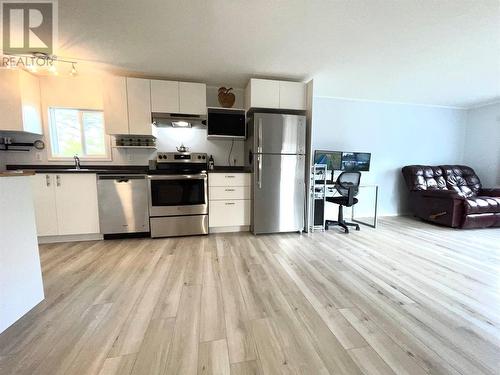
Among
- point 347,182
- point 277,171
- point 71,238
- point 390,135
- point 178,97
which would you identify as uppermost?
point 178,97

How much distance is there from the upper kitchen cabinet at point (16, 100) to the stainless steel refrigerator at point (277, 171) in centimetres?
297

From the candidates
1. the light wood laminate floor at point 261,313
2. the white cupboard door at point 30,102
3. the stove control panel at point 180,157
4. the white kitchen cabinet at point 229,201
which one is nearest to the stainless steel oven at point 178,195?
the white kitchen cabinet at point 229,201

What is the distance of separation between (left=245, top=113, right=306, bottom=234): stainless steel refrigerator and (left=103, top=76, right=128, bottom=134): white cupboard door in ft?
6.00

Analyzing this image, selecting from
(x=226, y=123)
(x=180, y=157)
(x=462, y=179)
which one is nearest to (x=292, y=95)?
(x=226, y=123)

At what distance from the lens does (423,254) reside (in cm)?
241

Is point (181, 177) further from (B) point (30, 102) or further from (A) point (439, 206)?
(A) point (439, 206)

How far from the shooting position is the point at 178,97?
3031 mm

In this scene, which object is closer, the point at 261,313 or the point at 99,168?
the point at 261,313

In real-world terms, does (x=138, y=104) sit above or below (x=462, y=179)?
above

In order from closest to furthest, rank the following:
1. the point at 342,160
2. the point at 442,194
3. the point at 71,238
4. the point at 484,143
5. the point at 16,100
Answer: the point at 16,100 → the point at 71,238 → the point at 442,194 → the point at 342,160 → the point at 484,143

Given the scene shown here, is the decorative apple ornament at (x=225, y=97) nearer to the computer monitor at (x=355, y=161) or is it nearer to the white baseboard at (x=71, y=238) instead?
the computer monitor at (x=355, y=161)

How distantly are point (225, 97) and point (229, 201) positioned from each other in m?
1.64

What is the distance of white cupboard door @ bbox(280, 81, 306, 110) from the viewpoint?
3061 millimetres

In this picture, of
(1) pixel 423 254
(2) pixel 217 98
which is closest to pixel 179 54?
(2) pixel 217 98
